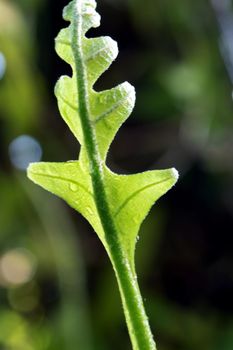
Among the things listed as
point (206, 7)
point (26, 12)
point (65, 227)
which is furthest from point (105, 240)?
point (206, 7)

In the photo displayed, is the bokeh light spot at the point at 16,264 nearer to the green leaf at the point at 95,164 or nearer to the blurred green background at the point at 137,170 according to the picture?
the blurred green background at the point at 137,170

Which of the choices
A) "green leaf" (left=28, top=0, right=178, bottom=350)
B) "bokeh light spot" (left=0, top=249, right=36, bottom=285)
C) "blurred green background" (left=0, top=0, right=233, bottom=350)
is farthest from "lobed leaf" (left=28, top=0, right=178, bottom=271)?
"bokeh light spot" (left=0, top=249, right=36, bottom=285)

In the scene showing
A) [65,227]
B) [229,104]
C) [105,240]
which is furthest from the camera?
[229,104]

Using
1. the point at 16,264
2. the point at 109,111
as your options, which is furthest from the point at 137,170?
the point at 109,111

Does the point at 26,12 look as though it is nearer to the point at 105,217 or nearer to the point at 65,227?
the point at 65,227

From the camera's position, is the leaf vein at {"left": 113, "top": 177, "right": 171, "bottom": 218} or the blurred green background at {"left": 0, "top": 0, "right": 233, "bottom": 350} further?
the blurred green background at {"left": 0, "top": 0, "right": 233, "bottom": 350}

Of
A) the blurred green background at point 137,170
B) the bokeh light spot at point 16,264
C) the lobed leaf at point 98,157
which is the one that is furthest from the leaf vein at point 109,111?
the bokeh light spot at point 16,264

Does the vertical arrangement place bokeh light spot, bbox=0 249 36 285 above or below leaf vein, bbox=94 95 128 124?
below

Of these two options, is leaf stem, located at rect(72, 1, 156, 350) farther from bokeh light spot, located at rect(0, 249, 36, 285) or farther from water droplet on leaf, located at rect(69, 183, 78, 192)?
bokeh light spot, located at rect(0, 249, 36, 285)
